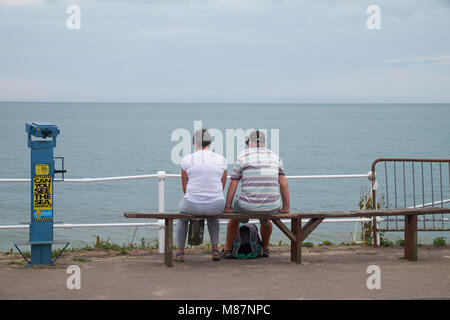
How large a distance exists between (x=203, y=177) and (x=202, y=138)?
18.3 inches

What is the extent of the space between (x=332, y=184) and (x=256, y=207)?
92.8 ft

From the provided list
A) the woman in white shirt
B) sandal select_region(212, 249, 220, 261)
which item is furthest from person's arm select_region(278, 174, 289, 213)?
sandal select_region(212, 249, 220, 261)

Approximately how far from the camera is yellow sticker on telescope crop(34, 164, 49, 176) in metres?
6.83

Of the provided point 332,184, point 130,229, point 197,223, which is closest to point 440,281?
point 197,223

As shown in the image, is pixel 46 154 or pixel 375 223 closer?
pixel 46 154

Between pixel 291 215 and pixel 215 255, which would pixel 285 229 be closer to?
pixel 291 215

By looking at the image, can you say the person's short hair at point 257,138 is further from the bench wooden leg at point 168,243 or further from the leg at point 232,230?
the bench wooden leg at point 168,243

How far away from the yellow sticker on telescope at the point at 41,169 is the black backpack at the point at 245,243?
2455 millimetres

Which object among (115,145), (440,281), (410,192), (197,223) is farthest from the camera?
(115,145)

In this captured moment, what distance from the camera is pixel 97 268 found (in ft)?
22.8

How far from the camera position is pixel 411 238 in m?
7.48

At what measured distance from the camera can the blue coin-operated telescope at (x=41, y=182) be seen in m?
6.82

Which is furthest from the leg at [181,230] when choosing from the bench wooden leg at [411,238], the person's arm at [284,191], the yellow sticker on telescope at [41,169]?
the bench wooden leg at [411,238]
